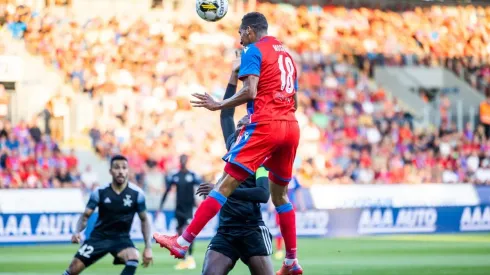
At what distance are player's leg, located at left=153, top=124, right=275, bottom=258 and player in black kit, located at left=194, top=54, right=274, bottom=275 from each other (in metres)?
0.14

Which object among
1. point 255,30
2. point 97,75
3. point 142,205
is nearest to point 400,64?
point 97,75

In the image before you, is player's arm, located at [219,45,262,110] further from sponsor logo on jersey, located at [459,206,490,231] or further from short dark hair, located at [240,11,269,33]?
sponsor logo on jersey, located at [459,206,490,231]

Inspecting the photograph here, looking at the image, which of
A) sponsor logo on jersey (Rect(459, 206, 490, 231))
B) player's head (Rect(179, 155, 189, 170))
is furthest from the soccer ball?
sponsor logo on jersey (Rect(459, 206, 490, 231))

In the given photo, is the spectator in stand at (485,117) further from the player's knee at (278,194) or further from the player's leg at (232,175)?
the player's leg at (232,175)

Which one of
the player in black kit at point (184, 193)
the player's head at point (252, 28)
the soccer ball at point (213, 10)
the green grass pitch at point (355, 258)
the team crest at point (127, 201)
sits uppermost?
the soccer ball at point (213, 10)

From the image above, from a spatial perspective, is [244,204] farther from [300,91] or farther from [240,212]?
[300,91]

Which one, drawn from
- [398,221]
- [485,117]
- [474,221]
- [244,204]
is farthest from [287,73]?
[485,117]

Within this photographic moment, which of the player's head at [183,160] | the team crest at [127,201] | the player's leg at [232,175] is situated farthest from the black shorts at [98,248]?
the player's head at [183,160]

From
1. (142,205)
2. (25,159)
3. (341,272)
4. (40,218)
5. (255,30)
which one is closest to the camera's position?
(255,30)

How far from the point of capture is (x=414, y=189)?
2652 centimetres

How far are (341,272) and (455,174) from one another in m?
13.8

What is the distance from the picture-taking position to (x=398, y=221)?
26344 mm

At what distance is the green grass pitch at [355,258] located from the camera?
16609 mm

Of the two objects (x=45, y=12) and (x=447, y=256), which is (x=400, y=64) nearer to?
(x=45, y=12)
